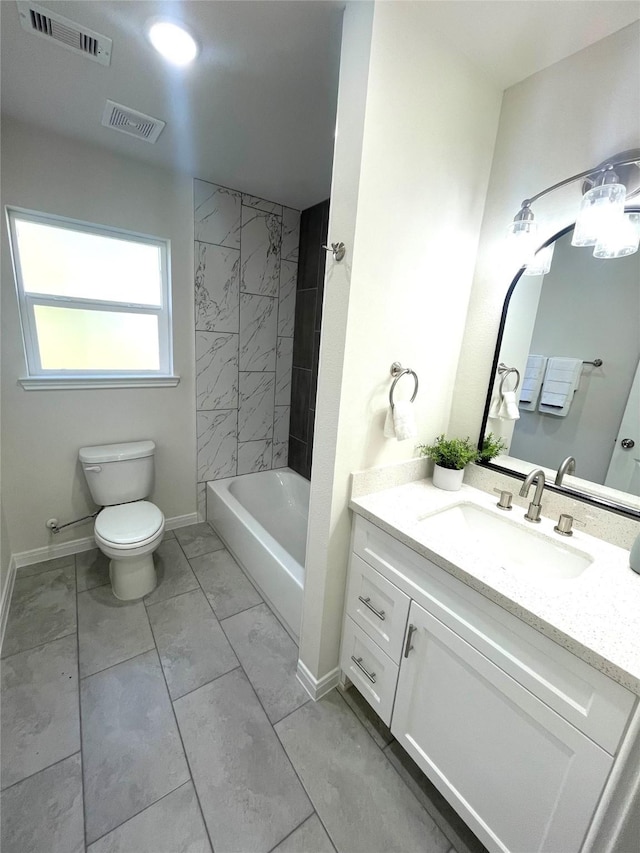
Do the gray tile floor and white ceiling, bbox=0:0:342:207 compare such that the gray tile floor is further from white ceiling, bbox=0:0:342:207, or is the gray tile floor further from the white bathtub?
white ceiling, bbox=0:0:342:207

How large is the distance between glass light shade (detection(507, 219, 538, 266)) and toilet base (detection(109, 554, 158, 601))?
2.24m

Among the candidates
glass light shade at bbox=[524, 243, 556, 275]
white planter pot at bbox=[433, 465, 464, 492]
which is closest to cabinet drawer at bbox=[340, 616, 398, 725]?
white planter pot at bbox=[433, 465, 464, 492]

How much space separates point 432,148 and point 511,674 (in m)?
1.59

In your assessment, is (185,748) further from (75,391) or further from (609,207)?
(609,207)

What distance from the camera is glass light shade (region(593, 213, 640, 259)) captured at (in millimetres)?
1067

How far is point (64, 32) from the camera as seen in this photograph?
3.75ft

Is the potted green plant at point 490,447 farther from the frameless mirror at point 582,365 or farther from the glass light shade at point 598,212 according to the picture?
the glass light shade at point 598,212

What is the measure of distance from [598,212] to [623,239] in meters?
0.12

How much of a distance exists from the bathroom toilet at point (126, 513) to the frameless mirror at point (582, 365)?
1.81 m

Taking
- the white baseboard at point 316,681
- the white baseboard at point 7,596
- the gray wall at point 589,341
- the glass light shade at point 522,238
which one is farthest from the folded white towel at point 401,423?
the white baseboard at point 7,596

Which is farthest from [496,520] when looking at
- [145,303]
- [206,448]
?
[145,303]

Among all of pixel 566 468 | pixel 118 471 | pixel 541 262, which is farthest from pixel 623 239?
pixel 118 471

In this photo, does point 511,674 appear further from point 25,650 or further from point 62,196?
point 62,196

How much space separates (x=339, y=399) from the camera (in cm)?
117
